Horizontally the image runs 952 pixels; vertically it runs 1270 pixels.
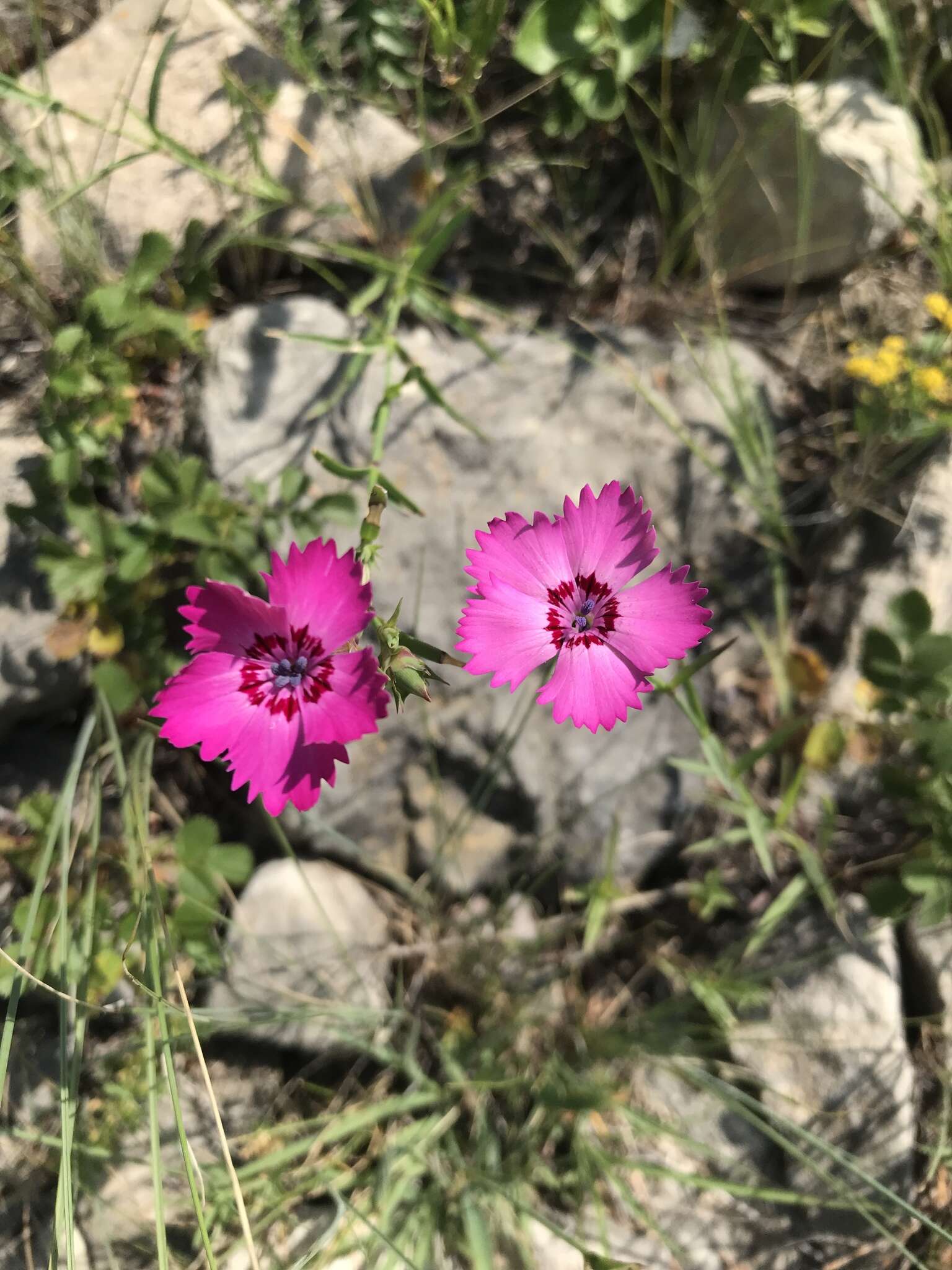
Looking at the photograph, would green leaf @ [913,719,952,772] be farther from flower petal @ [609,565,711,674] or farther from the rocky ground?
flower petal @ [609,565,711,674]

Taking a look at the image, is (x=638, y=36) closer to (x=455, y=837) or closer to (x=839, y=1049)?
(x=455, y=837)

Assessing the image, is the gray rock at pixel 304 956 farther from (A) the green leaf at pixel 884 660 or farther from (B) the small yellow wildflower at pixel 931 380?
(B) the small yellow wildflower at pixel 931 380

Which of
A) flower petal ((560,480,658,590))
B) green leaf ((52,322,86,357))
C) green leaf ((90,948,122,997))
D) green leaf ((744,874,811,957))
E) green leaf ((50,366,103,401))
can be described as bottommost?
green leaf ((90,948,122,997))

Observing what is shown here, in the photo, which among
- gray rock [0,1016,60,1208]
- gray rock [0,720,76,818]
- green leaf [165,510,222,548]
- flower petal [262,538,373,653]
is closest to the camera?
flower petal [262,538,373,653]

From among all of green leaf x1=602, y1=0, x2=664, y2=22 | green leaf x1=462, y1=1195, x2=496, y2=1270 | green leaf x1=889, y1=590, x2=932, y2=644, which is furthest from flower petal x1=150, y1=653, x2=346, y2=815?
green leaf x1=602, y1=0, x2=664, y2=22

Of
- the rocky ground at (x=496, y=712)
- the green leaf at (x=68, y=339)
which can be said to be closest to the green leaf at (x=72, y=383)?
the green leaf at (x=68, y=339)

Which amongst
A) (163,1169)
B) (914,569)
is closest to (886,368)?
(914,569)

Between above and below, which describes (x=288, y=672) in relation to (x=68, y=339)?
below
